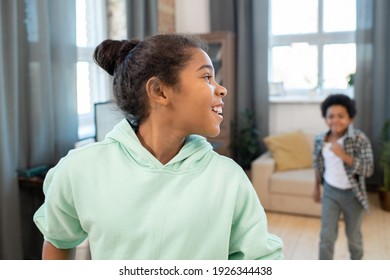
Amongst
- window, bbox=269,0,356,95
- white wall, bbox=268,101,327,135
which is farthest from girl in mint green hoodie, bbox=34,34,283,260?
window, bbox=269,0,356,95

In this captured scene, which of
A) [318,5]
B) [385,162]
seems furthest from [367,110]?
[318,5]

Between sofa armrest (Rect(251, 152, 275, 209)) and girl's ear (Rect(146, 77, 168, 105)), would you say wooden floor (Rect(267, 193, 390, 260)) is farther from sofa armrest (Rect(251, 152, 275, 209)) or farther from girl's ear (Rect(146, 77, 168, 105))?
girl's ear (Rect(146, 77, 168, 105))

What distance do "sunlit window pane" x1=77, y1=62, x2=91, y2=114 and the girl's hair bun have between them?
7.00 ft

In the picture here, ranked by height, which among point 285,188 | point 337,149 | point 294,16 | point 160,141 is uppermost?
point 294,16

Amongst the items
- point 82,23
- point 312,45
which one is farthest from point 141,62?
point 312,45

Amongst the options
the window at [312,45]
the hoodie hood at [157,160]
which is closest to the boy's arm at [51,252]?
the hoodie hood at [157,160]

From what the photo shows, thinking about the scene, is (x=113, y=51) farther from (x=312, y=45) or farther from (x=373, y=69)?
(x=312, y=45)

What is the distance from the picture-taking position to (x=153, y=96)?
2.52 feet

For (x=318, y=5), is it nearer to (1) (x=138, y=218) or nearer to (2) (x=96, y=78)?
(2) (x=96, y=78)

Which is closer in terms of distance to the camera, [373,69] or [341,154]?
[341,154]

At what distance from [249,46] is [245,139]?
1002mm

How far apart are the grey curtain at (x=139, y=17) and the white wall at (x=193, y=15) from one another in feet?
2.74

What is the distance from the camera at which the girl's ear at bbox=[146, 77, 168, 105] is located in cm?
76

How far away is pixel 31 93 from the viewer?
230 cm
